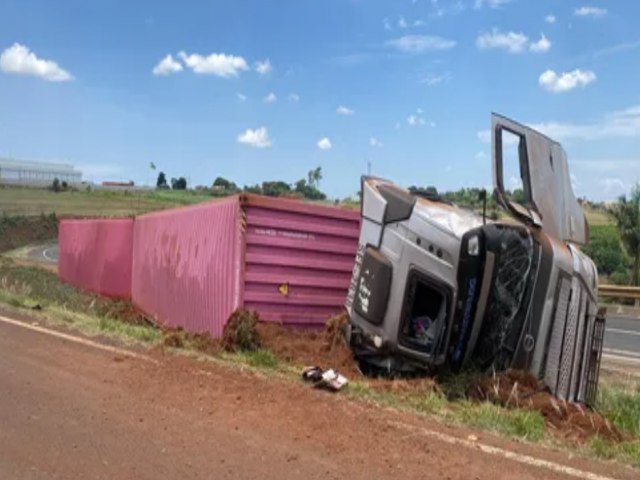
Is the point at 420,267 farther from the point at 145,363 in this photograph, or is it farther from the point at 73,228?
the point at 73,228

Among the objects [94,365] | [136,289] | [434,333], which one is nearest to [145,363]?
[94,365]

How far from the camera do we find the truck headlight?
586cm

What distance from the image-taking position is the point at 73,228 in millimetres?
20375

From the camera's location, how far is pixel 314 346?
752 centimetres

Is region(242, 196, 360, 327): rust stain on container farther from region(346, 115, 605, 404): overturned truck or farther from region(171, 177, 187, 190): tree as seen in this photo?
region(171, 177, 187, 190): tree

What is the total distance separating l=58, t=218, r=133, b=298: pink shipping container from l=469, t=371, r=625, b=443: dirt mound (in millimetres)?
10028

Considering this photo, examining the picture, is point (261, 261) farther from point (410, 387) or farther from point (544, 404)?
point (544, 404)

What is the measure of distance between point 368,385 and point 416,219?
1.51m

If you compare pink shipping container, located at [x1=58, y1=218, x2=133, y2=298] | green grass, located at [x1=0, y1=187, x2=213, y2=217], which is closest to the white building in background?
green grass, located at [x1=0, y1=187, x2=213, y2=217]

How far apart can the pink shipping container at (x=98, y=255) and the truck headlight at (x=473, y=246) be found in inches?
391

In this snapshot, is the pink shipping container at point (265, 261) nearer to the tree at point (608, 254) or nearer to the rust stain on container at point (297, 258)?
the rust stain on container at point (297, 258)

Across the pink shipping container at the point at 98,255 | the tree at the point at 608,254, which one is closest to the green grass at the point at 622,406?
the pink shipping container at the point at 98,255

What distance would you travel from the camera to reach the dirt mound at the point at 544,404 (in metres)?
5.06

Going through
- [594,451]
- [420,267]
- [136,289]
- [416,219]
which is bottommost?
[136,289]
